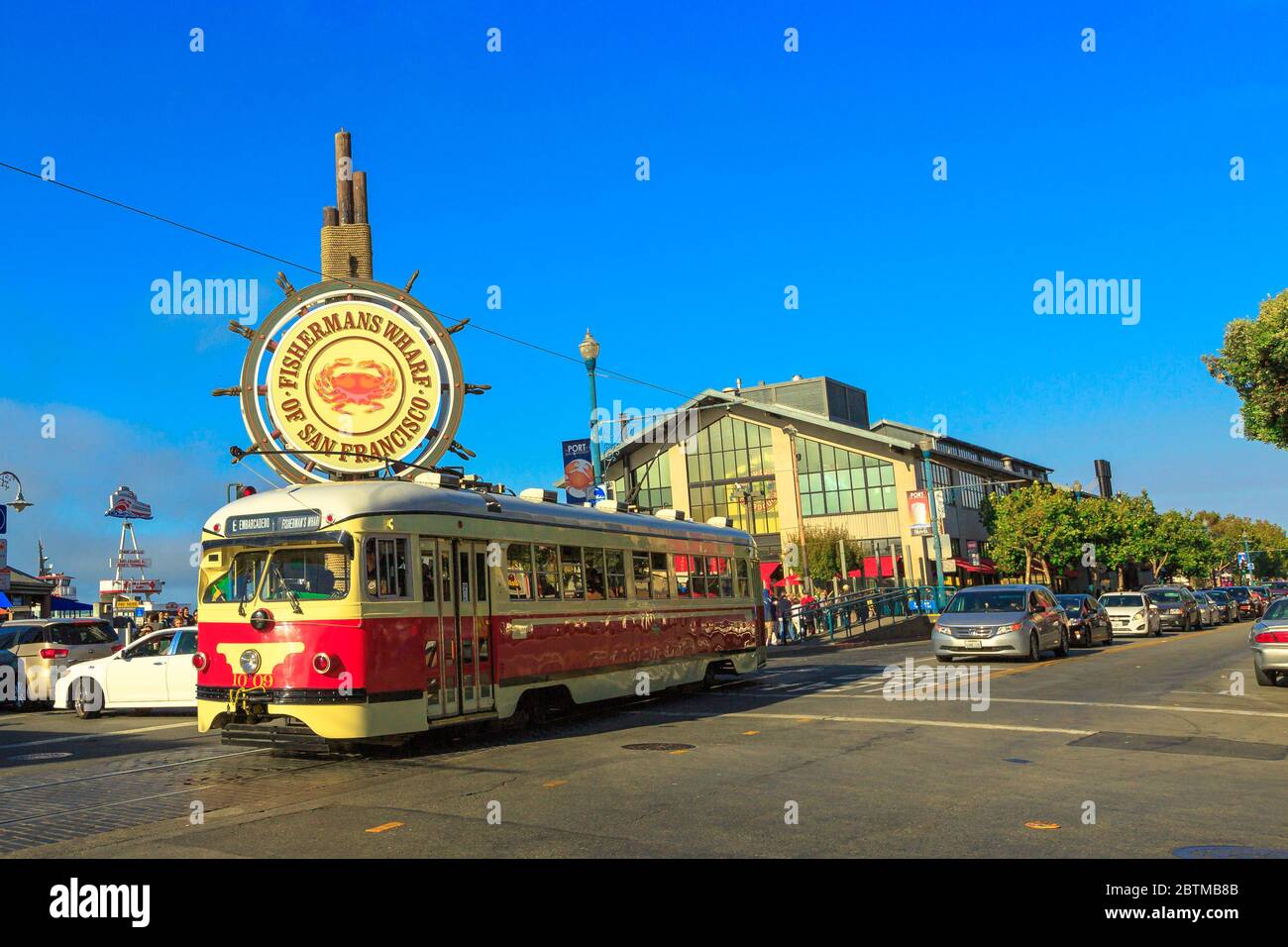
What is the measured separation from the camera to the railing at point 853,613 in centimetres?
3794

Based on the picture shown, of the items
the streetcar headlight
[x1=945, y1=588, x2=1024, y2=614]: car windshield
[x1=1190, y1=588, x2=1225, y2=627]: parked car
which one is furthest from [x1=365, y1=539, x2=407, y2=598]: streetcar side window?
[x1=1190, y1=588, x2=1225, y2=627]: parked car

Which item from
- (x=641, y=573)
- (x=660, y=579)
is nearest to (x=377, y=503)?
(x=641, y=573)

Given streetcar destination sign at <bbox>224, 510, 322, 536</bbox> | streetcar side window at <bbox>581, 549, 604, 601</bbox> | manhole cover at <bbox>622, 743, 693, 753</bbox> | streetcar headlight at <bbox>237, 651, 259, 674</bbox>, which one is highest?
streetcar destination sign at <bbox>224, 510, 322, 536</bbox>

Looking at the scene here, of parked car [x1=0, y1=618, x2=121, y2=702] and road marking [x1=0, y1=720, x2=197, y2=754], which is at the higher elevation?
parked car [x1=0, y1=618, x2=121, y2=702]

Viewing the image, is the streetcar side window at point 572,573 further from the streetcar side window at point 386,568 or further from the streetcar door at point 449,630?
the streetcar side window at point 386,568

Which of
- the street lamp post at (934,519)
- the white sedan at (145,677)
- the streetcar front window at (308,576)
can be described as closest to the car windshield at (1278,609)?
the streetcar front window at (308,576)

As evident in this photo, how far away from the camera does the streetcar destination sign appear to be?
11742 mm

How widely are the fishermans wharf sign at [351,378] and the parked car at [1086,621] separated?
57.4ft

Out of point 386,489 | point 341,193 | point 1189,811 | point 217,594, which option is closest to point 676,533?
point 386,489

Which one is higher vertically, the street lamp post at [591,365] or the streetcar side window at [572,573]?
the street lamp post at [591,365]

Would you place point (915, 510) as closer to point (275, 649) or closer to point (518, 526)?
point (518, 526)

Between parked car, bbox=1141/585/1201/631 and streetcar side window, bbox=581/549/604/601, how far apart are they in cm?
2893

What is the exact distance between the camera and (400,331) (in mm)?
21484

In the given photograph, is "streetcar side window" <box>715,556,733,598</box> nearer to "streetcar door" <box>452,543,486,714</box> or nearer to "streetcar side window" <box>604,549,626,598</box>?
"streetcar side window" <box>604,549,626,598</box>
